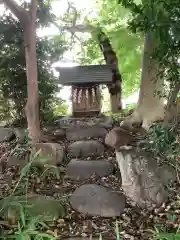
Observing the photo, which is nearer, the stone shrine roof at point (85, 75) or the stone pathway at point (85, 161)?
the stone pathway at point (85, 161)

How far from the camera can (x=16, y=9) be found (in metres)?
5.60

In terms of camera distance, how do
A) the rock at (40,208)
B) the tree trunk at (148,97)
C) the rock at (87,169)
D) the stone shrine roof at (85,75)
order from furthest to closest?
1. the stone shrine roof at (85,75)
2. the tree trunk at (148,97)
3. the rock at (87,169)
4. the rock at (40,208)

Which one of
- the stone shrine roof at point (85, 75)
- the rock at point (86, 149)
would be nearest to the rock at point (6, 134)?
the rock at point (86, 149)

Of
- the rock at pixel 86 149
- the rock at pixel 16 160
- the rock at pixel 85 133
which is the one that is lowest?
the rock at pixel 16 160

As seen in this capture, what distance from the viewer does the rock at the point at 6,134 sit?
666cm

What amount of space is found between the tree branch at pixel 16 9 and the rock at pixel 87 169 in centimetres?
265

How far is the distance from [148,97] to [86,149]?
1.57m

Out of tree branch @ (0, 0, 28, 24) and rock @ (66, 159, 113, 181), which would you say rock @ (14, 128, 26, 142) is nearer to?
rock @ (66, 159, 113, 181)

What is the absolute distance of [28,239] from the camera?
8.41 feet

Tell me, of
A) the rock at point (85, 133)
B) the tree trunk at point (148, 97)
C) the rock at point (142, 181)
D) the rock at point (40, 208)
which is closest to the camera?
the rock at point (40, 208)

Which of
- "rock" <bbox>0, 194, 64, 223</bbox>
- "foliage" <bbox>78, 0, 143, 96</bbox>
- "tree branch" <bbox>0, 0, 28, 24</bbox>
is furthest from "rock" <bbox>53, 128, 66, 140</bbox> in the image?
"rock" <bbox>0, 194, 64, 223</bbox>

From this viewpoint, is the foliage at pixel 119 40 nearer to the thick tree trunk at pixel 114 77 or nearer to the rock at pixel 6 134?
the thick tree trunk at pixel 114 77

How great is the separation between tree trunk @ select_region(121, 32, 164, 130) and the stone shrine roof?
3.82 ft

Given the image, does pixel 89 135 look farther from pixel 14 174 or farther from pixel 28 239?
pixel 28 239
